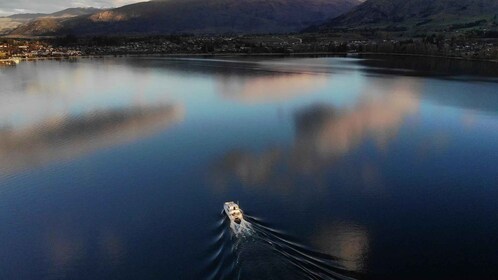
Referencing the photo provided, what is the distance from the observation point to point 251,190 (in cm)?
1711

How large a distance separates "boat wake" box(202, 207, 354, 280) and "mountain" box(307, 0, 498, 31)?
13185cm

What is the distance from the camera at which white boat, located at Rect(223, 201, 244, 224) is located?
14.0 m

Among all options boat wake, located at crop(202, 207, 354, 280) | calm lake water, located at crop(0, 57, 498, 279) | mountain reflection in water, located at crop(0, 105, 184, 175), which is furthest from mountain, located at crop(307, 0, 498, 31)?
boat wake, located at crop(202, 207, 354, 280)

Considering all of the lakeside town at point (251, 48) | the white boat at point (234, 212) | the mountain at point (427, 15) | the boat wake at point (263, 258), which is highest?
the mountain at point (427, 15)

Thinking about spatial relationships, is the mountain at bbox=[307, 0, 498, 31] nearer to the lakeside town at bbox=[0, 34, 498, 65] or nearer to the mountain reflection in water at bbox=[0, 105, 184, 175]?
the lakeside town at bbox=[0, 34, 498, 65]

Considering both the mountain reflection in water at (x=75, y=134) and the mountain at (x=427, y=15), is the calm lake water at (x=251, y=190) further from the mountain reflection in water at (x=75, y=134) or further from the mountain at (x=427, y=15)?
the mountain at (x=427, y=15)

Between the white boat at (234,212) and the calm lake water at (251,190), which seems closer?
the calm lake water at (251,190)

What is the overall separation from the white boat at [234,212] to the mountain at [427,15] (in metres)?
131

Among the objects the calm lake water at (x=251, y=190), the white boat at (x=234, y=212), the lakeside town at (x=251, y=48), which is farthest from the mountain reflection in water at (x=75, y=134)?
the lakeside town at (x=251, y=48)

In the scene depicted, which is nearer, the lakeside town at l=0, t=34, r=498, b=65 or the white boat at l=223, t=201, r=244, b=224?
the white boat at l=223, t=201, r=244, b=224

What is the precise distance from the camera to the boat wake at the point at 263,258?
37.0 ft

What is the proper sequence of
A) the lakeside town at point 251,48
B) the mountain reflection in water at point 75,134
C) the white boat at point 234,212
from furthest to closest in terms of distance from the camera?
1. the lakeside town at point 251,48
2. the mountain reflection in water at point 75,134
3. the white boat at point 234,212

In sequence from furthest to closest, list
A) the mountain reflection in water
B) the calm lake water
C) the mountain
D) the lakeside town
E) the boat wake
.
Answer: the mountain, the lakeside town, the mountain reflection in water, the calm lake water, the boat wake

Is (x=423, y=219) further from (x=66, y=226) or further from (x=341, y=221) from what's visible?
(x=66, y=226)
